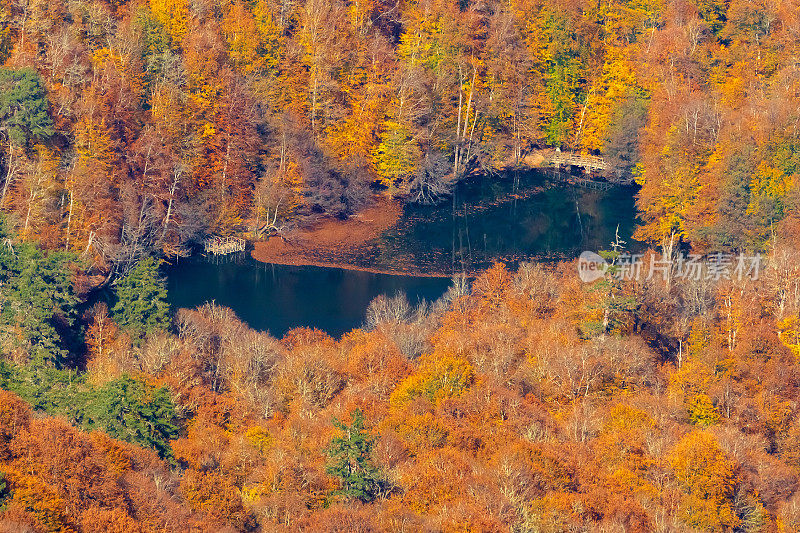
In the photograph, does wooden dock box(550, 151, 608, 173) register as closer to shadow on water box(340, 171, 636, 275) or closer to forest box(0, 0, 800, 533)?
forest box(0, 0, 800, 533)

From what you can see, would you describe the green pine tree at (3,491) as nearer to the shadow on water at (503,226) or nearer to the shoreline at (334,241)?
the shoreline at (334,241)

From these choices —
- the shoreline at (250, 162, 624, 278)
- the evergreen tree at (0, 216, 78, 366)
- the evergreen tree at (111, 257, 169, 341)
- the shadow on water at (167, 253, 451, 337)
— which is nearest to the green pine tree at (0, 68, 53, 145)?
the shadow on water at (167, 253, 451, 337)

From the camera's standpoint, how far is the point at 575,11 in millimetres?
111125

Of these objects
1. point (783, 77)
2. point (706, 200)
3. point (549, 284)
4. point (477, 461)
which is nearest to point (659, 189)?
point (706, 200)

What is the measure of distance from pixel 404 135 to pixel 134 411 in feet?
156

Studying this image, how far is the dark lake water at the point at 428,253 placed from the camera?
268ft

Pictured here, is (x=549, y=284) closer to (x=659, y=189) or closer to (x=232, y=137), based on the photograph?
(x=659, y=189)

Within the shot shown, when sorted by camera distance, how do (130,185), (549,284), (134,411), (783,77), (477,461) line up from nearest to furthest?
(477,461) < (134,411) < (549,284) < (130,185) < (783,77)

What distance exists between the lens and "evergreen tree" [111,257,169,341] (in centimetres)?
7050

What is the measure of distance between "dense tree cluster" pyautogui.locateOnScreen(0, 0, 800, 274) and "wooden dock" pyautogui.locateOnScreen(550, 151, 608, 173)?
945 millimetres

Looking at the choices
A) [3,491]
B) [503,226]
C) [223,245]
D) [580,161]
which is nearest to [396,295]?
[223,245]

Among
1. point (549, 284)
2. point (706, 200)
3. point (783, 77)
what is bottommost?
point (549, 284)

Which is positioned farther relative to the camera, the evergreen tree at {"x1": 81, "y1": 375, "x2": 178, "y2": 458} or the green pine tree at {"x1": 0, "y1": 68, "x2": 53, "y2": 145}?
the green pine tree at {"x1": 0, "y1": 68, "x2": 53, "y2": 145}

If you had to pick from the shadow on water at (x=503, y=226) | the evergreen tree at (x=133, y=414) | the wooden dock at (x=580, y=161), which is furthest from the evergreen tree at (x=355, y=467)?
the wooden dock at (x=580, y=161)
